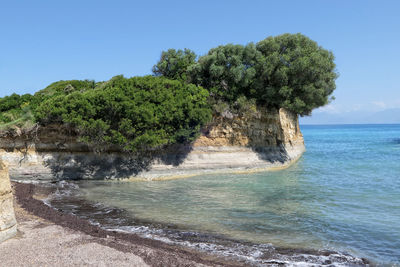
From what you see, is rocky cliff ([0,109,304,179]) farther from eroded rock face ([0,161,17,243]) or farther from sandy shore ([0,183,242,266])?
eroded rock face ([0,161,17,243])

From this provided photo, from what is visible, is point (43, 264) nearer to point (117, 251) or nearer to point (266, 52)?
point (117, 251)

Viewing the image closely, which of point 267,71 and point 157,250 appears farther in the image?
point 267,71

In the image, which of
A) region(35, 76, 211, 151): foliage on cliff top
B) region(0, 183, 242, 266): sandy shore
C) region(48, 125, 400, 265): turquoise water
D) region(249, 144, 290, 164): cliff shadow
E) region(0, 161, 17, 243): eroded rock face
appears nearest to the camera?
region(0, 183, 242, 266): sandy shore

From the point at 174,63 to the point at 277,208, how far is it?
20014 millimetres

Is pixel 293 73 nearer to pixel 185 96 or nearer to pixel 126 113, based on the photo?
pixel 185 96

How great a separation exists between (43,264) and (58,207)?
27.1 feet

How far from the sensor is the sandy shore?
796 centimetres

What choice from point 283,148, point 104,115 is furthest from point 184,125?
point 283,148

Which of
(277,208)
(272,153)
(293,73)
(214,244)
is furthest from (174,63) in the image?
(214,244)

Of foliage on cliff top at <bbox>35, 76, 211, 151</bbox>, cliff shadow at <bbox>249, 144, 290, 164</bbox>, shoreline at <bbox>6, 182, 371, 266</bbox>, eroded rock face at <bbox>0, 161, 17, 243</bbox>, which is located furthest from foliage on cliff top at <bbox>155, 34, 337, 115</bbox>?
eroded rock face at <bbox>0, 161, 17, 243</bbox>

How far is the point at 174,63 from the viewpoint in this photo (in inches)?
1201

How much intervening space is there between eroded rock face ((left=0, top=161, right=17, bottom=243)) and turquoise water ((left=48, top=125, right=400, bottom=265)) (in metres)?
3.94

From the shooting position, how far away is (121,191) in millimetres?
19656

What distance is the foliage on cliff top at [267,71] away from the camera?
90.1 ft
